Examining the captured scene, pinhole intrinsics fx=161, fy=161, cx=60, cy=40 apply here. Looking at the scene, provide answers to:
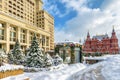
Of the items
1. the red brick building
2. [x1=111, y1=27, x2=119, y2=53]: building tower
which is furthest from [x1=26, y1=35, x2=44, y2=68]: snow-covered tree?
[x1=111, y1=27, x2=119, y2=53]: building tower

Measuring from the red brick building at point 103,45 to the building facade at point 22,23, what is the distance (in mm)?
23227

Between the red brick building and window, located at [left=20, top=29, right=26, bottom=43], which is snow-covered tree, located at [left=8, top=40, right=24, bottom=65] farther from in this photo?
the red brick building

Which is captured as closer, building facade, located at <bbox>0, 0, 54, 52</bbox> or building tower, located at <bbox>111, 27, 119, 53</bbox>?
building facade, located at <bbox>0, 0, 54, 52</bbox>

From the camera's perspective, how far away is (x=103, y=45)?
88438mm

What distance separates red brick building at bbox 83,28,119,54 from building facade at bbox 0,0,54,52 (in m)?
23.2

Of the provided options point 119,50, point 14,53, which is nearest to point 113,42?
point 119,50

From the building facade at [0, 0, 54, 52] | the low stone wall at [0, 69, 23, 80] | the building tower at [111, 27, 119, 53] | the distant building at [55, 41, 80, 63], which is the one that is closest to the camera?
the low stone wall at [0, 69, 23, 80]

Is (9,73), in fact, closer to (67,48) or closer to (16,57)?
(16,57)

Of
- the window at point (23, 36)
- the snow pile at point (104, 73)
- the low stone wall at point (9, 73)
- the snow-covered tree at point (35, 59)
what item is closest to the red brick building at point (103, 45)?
the window at point (23, 36)

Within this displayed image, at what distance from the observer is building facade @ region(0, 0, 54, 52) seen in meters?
42.1

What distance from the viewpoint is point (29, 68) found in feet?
67.8

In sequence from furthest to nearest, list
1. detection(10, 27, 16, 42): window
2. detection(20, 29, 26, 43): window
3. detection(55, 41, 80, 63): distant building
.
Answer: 1. detection(20, 29, 26, 43): window
2. detection(10, 27, 16, 42): window
3. detection(55, 41, 80, 63): distant building

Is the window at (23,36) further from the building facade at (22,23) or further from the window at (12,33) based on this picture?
the window at (12,33)

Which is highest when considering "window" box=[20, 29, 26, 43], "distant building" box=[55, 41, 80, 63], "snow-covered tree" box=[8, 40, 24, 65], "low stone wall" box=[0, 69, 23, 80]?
"window" box=[20, 29, 26, 43]
